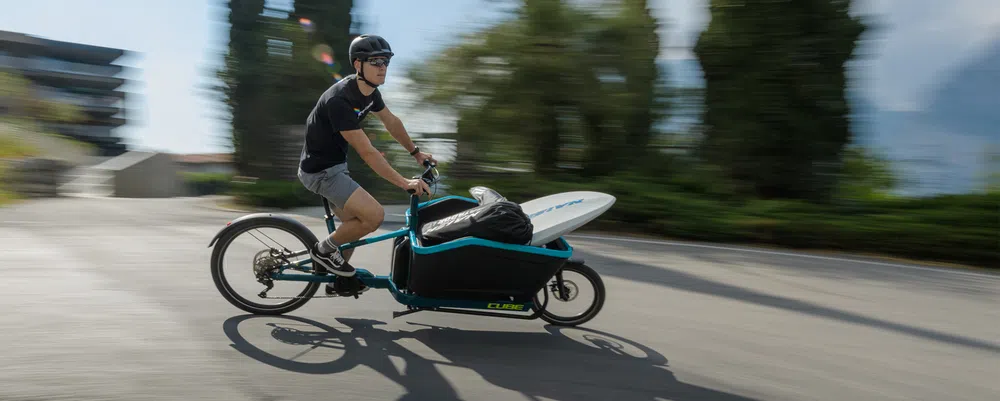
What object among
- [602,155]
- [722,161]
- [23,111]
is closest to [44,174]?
[23,111]

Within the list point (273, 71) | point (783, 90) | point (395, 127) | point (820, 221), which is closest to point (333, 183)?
point (395, 127)

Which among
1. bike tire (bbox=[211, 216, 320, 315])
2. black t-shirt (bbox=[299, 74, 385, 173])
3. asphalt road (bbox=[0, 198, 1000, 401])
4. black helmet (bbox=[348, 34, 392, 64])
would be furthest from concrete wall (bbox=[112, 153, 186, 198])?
black helmet (bbox=[348, 34, 392, 64])

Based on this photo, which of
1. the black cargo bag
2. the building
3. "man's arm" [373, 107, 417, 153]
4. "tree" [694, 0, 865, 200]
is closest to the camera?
the black cargo bag

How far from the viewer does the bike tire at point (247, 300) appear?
14.9ft

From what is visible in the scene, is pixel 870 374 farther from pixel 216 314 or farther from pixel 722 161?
pixel 722 161

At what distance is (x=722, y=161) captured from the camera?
1084cm

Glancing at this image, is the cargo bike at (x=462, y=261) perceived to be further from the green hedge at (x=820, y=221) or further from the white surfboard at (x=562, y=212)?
the green hedge at (x=820, y=221)

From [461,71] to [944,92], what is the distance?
761cm

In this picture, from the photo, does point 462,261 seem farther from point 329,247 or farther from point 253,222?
point 253,222

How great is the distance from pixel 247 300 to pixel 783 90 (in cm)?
840

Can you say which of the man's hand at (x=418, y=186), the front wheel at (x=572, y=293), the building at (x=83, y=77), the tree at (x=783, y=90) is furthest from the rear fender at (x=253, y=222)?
the building at (x=83, y=77)

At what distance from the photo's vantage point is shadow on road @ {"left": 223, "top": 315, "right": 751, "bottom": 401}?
3490mm

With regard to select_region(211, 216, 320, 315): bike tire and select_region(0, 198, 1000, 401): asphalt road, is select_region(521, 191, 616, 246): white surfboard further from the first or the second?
select_region(211, 216, 320, 315): bike tire

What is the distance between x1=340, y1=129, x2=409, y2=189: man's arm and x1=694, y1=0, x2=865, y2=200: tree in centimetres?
778
